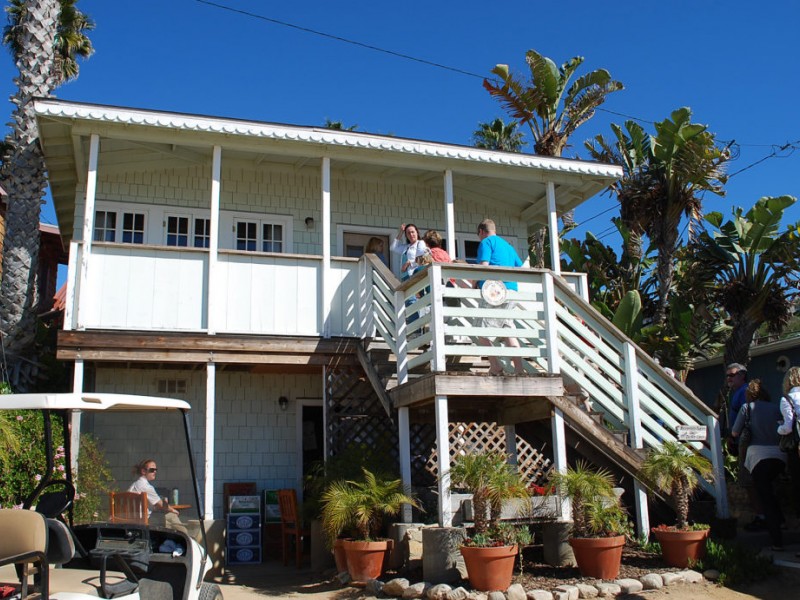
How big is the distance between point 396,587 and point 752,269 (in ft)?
44.6

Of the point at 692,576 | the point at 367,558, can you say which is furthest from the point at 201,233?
the point at 692,576

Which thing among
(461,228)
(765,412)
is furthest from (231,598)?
(461,228)

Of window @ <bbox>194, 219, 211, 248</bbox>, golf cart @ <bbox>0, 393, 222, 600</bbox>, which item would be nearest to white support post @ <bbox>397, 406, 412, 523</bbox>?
golf cart @ <bbox>0, 393, 222, 600</bbox>

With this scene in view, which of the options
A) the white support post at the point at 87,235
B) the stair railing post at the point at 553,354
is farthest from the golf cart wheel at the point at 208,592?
the white support post at the point at 87,235

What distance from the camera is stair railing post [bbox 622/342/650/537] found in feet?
27.6

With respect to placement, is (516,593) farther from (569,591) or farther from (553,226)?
(553,226)

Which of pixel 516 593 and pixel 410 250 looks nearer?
pixel 516 593

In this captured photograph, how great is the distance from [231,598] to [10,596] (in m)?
4.74

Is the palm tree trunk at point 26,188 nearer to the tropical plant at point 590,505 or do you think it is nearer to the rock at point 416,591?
the rock at point 416,591

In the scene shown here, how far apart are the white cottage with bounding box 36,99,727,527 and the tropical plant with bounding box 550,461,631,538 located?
468 millimetres

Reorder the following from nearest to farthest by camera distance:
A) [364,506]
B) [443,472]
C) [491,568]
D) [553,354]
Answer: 1. [491,568]
2. [443,472]
3. [364,506]
4. [553,354]

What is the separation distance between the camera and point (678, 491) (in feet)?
26.0

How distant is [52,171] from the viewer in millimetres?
12219

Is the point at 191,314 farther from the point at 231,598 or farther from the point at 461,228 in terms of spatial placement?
the point at 461,228
